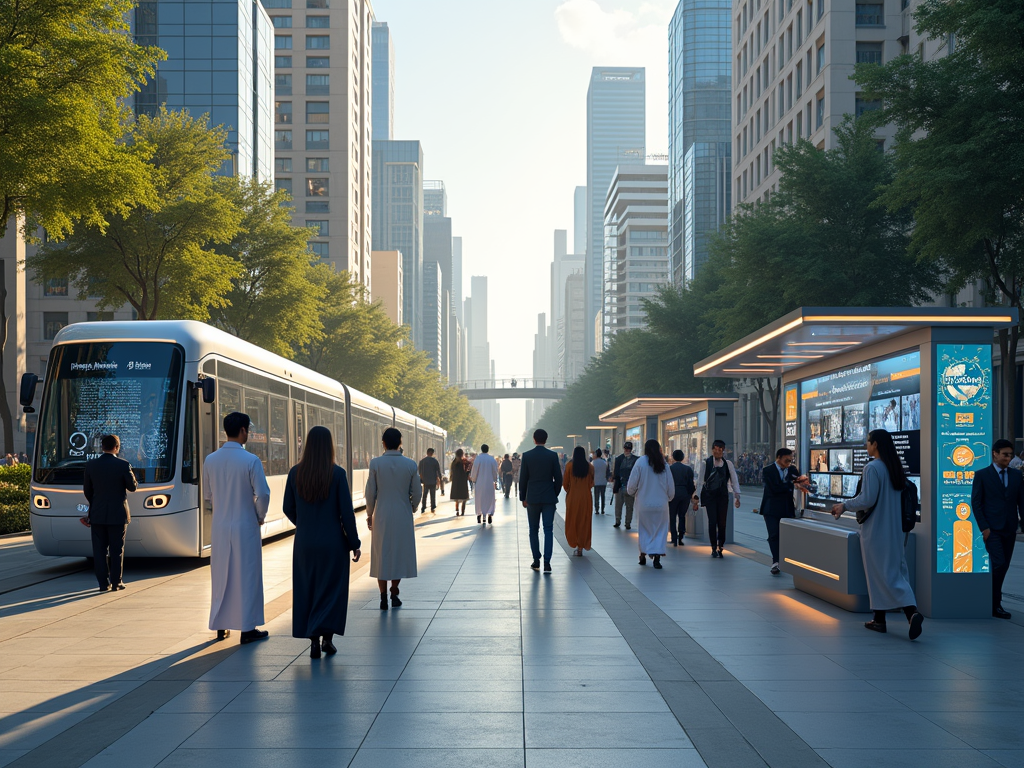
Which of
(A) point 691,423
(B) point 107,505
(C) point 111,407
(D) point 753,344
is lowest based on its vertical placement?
(B) point 107,505

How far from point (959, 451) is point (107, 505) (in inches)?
362

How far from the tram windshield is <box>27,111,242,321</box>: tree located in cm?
1161

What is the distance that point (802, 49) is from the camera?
5412 centimetres

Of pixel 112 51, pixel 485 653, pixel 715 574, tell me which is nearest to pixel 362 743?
pixel 485 653

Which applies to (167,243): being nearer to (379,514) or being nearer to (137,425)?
(137,425)

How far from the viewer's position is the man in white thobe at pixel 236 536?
27.1 ft

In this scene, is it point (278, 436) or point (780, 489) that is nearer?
point (780, 489)

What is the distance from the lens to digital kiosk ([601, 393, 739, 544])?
65.5 feet

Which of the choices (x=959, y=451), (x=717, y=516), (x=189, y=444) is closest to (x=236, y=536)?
(x=189, y=444)

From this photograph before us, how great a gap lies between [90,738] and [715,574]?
9.40 metres

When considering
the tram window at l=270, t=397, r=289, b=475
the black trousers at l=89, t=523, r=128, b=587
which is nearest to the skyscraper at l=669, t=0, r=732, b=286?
the tram window at l=270, t=397, r=289, b=475

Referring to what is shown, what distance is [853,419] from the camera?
11.7 meters

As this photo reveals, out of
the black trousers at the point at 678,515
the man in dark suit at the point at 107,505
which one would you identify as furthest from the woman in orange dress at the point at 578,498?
the man in dark suit at the point at 107,505

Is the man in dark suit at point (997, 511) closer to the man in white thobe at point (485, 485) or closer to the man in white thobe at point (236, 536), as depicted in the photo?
the man in white thobe at point (236, 536)
